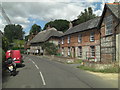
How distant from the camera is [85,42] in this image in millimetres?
25328

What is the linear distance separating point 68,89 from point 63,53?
28.7 metres

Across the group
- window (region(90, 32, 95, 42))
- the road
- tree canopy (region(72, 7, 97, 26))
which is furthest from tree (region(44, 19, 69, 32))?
the road

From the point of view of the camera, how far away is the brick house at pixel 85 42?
871 inches

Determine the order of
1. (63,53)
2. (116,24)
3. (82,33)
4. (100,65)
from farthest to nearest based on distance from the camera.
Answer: (63,53) → (82,33) → (116,24) → (100,65)

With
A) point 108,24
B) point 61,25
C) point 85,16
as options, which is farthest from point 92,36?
point 61,25

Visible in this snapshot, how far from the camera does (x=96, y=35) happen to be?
2205cm

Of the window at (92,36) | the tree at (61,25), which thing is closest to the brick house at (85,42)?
the window at (92,36)

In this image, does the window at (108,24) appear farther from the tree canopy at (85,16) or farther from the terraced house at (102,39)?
the tree canopy at (85,16)

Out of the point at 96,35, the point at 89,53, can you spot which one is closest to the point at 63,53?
the point at 89,53

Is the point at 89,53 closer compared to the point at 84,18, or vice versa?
the point at 89,53

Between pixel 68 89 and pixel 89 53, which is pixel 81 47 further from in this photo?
pixel 68 89

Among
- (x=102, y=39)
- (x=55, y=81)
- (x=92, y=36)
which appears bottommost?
(x=55, y=81)

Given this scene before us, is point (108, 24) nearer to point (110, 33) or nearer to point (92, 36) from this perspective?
point (110, 33)

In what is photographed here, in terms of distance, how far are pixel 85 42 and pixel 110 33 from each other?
321 inches
